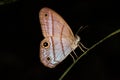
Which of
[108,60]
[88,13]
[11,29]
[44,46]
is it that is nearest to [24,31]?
[11,29]

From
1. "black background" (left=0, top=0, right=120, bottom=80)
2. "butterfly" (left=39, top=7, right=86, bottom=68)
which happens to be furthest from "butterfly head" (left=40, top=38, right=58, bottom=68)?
"black background" (left=0, top=0, right=120, bottom=80)

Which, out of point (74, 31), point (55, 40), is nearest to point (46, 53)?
point (55, 40)

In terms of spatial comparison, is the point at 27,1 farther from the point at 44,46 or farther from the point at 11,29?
the point at 44,46

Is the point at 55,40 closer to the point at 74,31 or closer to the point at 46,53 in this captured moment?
the point at 46,53

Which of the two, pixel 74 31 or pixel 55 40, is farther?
pixel 74 31

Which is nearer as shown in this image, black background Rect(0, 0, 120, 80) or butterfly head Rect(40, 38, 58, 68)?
butterfly head Rect(40, 38, 58, 68)

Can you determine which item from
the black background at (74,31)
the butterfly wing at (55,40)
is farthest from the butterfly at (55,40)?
the black background at (74,31)

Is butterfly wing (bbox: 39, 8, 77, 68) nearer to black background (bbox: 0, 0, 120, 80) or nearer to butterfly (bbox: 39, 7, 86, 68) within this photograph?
butterfly (bbox: 39, 7, 86, 68)

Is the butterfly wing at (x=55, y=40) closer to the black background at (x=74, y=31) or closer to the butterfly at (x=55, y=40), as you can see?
the butterfly at (x=55, y=40)
